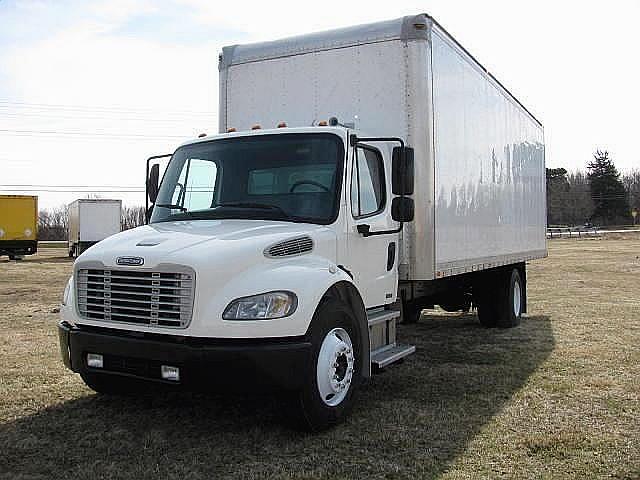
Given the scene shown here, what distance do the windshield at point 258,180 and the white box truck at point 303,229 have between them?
0.01 m

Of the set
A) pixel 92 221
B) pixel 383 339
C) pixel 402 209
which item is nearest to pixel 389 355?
pixel 383 339

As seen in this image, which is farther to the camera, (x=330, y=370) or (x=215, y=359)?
(x=330, y=370)

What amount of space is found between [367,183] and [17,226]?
3607 centimetres

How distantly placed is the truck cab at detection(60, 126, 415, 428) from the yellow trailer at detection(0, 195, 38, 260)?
34701 millimetres

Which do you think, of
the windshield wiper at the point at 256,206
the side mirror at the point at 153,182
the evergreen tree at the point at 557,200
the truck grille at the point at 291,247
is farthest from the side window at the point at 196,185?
the evergreen tree at the point at 557,200

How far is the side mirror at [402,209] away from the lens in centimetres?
598

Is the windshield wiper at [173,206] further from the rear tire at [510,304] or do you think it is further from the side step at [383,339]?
the rear tire at [510,304]

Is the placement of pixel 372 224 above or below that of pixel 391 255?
above

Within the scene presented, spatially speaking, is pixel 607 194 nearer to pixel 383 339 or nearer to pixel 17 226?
pixel 17 226

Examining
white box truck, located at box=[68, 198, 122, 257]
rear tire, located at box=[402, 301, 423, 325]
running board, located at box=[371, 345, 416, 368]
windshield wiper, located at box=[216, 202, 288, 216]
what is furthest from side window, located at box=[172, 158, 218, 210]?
white box truck, located at box=[68, 198, 122, 257]

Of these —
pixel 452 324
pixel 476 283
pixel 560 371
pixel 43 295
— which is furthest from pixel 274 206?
pixel 43 295

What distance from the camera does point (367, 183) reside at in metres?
6.25

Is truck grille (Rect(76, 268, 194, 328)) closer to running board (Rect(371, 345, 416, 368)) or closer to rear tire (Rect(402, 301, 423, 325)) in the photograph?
running board (Rect(371, 345, 416, 368))

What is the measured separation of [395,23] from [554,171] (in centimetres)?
11593
